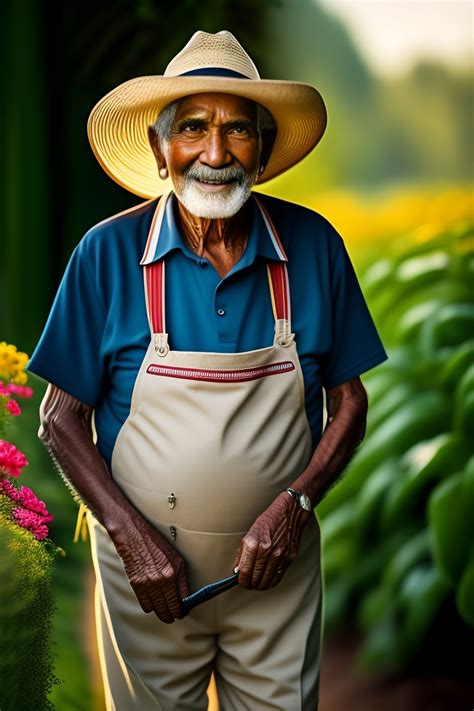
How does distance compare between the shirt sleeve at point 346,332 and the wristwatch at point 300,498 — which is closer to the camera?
the wristwatch at point 300,498

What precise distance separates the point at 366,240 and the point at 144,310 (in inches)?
83.1

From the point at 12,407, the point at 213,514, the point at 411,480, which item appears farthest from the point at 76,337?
the point at 411,480

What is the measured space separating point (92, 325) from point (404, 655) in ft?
6.80

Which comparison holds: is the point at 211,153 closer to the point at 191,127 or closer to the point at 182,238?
the point at 191,127

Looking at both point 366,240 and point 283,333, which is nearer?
point 283,333

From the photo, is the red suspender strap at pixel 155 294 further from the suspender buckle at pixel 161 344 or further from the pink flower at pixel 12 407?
the pink flower at pixel 12 407

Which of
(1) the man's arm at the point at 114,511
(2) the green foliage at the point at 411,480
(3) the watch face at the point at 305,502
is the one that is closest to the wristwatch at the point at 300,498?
(3) the watch face at the point at 305,502

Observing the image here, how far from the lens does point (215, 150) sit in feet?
7.68

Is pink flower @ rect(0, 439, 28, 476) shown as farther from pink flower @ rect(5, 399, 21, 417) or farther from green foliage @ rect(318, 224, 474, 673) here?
green foliage @ rect(318, 224, 474, 673)

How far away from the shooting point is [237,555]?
7.90 ft

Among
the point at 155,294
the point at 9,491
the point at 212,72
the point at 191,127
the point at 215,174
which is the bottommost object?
the point at 9,491

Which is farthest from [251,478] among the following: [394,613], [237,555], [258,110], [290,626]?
[394,613]

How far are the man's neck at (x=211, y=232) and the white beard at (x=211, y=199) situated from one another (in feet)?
0.19

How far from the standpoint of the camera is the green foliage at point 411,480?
149 inches
